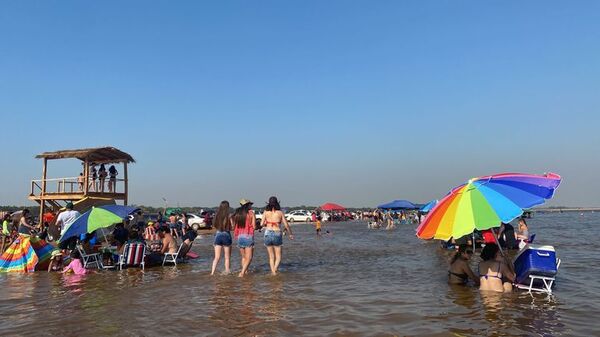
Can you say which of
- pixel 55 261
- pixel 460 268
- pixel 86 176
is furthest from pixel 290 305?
pixel 86 176

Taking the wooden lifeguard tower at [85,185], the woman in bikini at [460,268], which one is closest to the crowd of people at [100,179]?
the wooden lifeguard tower at [85,185]

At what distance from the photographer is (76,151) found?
894 inches

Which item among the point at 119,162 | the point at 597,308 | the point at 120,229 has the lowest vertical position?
the point at 597,308

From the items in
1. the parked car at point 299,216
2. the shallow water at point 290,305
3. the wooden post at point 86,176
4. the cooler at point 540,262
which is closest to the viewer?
the shallow water at point 290,305

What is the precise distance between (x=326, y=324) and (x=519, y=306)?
2901 millimetres

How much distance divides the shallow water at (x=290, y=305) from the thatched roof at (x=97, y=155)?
12510mm

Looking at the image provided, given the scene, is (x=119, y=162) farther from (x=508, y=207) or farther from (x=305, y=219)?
(x=305, y=219)

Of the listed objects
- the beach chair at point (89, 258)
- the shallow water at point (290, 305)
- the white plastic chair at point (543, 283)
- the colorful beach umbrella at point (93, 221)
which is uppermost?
the colorful beach umbrella at point (93, 221)

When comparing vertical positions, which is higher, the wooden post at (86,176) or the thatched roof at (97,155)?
the thatched roof at (97,155)

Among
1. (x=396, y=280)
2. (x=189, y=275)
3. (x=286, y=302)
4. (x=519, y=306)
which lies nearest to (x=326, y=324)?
(x=286, y=302)

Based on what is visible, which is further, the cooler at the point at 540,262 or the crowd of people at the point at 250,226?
the crowd of people at the point at 250,226

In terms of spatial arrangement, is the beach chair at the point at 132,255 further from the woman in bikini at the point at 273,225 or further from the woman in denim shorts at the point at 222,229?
the woman in bikini at the point at 273,225

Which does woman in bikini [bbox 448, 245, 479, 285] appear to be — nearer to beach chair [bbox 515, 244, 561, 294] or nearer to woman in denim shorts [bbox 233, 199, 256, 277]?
beach chair [bbox 515, 244, 561, 294]

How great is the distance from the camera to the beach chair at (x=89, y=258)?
11.0 metres
